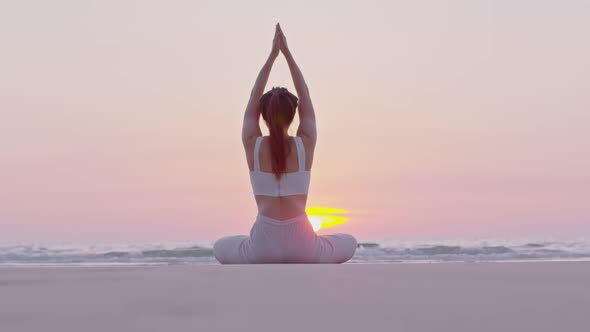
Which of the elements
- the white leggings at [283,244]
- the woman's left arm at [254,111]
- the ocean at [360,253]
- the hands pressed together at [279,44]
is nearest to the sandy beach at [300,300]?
the white leggings at [283,244]

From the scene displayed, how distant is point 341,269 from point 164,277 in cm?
87

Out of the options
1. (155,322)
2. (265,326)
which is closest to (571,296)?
(265,326)

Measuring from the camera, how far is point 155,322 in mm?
2016

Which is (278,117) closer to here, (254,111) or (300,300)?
(254,111)

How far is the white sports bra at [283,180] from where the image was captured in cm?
512

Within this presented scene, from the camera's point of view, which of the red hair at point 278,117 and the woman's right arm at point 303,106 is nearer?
the red hair at point 278,117

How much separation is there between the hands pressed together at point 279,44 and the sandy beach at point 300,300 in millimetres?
2296

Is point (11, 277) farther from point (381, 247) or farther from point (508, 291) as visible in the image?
point (381, 247)

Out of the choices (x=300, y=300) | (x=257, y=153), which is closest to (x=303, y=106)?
(x=257, y=153)

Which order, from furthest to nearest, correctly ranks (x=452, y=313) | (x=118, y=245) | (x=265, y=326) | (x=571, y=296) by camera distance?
(x=118, y=245), (x=571, y=296), (x=452, y=313), (x=265, y=326)

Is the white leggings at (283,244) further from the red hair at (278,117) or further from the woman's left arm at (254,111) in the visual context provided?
the woman's left arm at (254,111)

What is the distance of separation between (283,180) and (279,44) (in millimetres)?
1070

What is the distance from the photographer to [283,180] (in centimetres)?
512

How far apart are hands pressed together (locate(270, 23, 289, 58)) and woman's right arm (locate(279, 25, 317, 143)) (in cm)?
11
